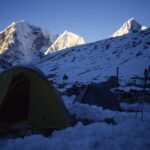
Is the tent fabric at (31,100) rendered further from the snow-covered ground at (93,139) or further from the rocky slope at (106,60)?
the rocky slope at (106,60)

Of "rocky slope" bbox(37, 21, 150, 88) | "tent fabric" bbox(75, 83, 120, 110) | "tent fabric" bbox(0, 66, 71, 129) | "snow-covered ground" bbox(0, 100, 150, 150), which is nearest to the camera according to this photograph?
"snow-covered ground" bbox(0, 100, 150, 150)

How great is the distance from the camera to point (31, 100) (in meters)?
8.99

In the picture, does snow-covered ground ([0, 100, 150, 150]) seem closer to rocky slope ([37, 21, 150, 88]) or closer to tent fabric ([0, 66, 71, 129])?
tent fabric ([0, 66, 71, 129])

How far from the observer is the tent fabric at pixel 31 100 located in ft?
28.6

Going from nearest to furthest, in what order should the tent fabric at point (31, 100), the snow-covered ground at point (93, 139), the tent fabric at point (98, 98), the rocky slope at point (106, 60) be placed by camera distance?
the snow-covered ground at point (93, 139)
the tent fabric at point (31, 100)
the tent fabric at point (98, 98)
the rocky slope at point (106, 60)

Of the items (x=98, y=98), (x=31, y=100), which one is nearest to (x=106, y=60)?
(x=98, y=98)

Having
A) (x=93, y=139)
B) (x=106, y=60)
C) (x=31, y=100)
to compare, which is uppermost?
(x=106, y=60)

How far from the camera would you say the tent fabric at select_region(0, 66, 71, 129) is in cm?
871

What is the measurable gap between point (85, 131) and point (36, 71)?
3.38 m

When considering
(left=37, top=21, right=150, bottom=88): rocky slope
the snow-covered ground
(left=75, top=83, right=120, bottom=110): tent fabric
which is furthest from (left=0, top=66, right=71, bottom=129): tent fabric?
(left=37, top=21, right=150, bottom=88): rocky slope

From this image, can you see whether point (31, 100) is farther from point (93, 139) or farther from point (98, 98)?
point (98, 98)

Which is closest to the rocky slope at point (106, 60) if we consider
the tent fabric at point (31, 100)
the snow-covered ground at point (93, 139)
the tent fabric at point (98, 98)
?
the tent fabric at point (98, 98)

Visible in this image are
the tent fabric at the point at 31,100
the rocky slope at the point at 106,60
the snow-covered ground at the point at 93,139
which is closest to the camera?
the snow-covered ground at the point at 93,139

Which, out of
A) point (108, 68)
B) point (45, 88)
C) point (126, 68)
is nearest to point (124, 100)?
point (45, 88)
